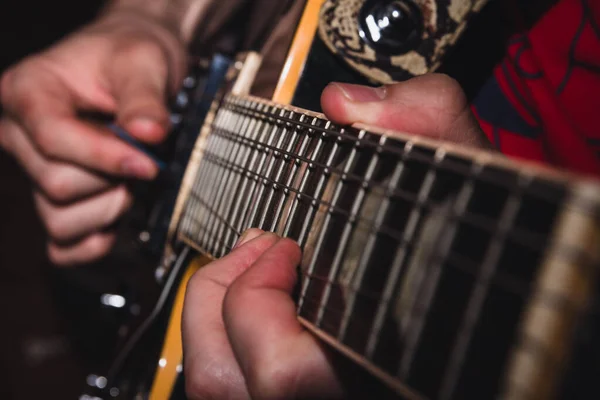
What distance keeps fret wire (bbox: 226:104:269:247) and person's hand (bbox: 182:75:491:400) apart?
0.34 feet

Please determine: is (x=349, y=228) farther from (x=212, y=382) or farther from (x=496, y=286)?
(x=212, y=382)

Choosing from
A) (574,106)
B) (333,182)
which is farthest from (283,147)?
(574,106)

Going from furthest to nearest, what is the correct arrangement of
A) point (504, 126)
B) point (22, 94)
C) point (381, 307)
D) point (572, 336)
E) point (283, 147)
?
point (22, 94), point (504, 126), point (283, 147), point (381, 307), point (572, 336)

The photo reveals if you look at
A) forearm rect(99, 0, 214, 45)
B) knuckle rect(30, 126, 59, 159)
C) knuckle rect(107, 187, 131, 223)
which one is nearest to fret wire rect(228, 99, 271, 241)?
knuckle rect(30, 126, 59, 159)

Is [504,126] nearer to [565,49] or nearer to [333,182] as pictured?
[565,49]

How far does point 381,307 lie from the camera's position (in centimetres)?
43

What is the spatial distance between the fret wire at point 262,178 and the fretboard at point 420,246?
4 cm

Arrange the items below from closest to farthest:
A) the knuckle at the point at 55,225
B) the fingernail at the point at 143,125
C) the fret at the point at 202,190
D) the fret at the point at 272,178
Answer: the fret at the point at 272,178
the fret at the point at 202,190
the fingernail at the point at 143,125
the knuckle at the point at 55,225

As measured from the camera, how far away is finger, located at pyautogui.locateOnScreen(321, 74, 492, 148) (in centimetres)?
54

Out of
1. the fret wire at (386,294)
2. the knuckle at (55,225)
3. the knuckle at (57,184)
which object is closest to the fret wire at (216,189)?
the fret wire at (386,294)

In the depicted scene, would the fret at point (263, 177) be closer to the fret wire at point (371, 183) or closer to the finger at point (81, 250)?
the fret wire at point (371, 183)

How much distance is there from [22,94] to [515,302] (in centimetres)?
127

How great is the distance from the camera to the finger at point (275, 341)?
1.59 feet

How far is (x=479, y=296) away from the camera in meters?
0.35
